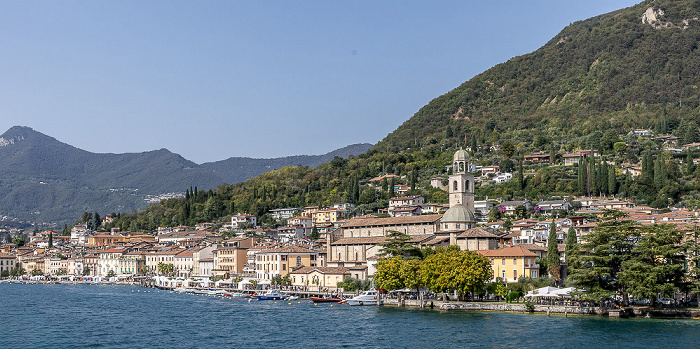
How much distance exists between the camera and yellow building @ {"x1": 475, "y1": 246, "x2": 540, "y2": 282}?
6322 cm

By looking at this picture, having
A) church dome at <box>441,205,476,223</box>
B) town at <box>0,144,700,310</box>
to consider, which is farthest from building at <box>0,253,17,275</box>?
church dome at <box>441,205,476,223</box>

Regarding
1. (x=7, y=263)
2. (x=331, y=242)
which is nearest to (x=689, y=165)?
(x=331, y=242)

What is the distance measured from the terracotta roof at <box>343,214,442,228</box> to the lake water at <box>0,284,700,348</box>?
14937mm

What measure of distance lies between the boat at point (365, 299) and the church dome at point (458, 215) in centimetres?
1057

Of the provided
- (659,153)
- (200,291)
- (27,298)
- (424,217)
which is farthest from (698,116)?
(27,298)

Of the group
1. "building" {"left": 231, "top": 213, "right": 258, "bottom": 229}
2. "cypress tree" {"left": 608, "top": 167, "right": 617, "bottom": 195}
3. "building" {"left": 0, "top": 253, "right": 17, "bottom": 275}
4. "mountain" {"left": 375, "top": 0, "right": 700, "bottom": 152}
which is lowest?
"building" {"left": 0, "top": 253, "right": 17, "bottom": 275}

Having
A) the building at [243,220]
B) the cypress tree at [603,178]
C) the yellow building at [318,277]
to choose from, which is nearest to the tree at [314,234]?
the yellow building at [318,277]

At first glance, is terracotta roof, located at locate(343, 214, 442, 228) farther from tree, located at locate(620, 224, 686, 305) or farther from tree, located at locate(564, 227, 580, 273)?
tree, located at locate(620, 224, 686, 305)

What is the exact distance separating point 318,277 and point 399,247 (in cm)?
1366

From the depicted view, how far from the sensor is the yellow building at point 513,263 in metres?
63.2

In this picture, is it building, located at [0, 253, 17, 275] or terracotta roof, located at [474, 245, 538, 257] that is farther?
building, located at [0, 253, 17, 275]

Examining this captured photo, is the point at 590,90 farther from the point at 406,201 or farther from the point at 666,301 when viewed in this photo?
the point at 666,301

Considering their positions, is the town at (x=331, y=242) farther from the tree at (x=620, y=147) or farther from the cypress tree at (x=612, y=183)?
the tree at (x=620, y=147)

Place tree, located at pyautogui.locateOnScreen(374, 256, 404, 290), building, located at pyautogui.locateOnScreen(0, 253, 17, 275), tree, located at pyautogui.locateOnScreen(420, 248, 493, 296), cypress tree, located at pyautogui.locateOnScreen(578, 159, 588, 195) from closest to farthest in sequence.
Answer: tree, located at pyautogui.locateOnScreen(420, 248, 493, 296), tree, located at pyautogui.locateOnScreen(374, 256, 404, 290), cypress tree, located at pyautogui.locateOnScreen(578, 159, 588, 195), building, located at pyautogui.locateOnScreen(0, 253, 17, 275)
